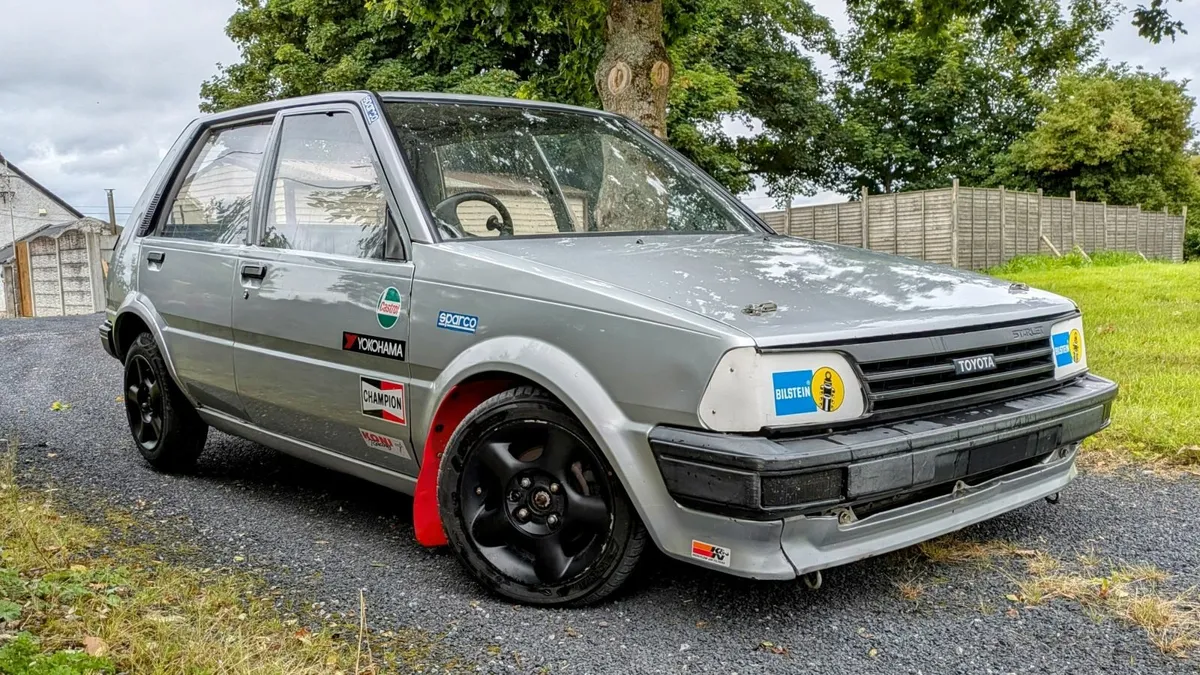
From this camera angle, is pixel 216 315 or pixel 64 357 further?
pixel 64 357

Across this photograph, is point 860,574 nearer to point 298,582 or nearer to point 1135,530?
point 1135,530

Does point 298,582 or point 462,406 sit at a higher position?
point 462,406

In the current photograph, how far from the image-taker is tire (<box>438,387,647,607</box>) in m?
2.82

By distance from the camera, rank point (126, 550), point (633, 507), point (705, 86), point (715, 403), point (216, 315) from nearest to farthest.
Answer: point (715, 403) → point (633, 507) → point (126, 550) → point (216, 315) → point (705, 86)

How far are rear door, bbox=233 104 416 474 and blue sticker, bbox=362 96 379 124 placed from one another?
0.04 metres

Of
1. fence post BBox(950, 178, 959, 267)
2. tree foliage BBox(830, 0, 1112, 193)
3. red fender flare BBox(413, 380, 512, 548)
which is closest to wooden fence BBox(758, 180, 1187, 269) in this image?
fence post BBox(950, 178, 959, 267)

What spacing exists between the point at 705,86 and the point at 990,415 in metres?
20.8

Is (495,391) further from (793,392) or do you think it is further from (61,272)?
(61,272)

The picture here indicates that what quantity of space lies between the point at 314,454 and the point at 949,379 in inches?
92.1

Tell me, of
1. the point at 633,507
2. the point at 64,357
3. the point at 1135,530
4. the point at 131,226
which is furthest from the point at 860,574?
the point at 64,357

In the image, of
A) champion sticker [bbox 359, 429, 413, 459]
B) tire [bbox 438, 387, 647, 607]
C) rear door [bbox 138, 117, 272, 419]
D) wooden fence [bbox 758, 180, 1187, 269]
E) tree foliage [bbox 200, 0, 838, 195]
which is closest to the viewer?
tire [bbox 438, 387, 647, 607]

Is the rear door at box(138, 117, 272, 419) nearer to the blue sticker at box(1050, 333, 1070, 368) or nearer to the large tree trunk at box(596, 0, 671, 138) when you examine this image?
the blue sticker at box(1050, 333, 1070, 368)

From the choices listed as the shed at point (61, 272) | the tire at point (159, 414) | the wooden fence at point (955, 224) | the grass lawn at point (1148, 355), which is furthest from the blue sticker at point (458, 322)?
the shed at point (61, 272)

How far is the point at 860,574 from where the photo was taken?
318cm
